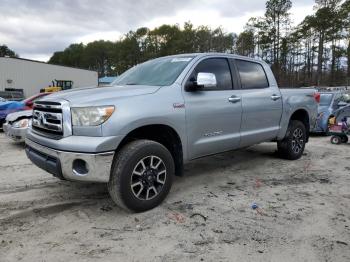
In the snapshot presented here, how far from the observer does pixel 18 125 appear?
319 inches

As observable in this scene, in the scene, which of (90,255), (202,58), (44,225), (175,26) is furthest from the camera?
(175,26)

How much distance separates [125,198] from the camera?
3.57 meters

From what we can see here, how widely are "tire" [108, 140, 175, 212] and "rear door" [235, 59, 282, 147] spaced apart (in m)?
1.74

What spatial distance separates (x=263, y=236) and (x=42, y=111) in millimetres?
2858

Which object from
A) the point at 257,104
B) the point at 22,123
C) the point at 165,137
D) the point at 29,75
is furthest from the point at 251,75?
the point at 29,75

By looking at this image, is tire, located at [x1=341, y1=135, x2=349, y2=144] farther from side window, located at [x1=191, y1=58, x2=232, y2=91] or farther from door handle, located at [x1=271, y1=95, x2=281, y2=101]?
side window, located at [x1=191, y1=58, x2=232, y2=91]

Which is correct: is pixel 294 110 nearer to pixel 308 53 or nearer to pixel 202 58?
pixel 202 58

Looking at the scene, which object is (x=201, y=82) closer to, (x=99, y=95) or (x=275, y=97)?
(x=99, y=95)

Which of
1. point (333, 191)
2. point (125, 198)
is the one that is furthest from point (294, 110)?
point (125, 198)

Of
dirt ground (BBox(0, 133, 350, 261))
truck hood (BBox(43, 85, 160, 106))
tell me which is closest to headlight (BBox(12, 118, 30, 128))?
dirt ground (BBox(0, 133, 350, 261))

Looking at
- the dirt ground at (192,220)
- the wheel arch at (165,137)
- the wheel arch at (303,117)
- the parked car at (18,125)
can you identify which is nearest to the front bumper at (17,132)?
the parked car at (18,125)

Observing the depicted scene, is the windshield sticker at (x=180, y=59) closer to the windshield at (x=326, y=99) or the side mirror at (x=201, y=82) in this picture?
the side mirror at (x=201, y=82)

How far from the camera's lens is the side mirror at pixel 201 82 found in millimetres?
4121

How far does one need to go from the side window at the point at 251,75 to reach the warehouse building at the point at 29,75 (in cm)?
3598
